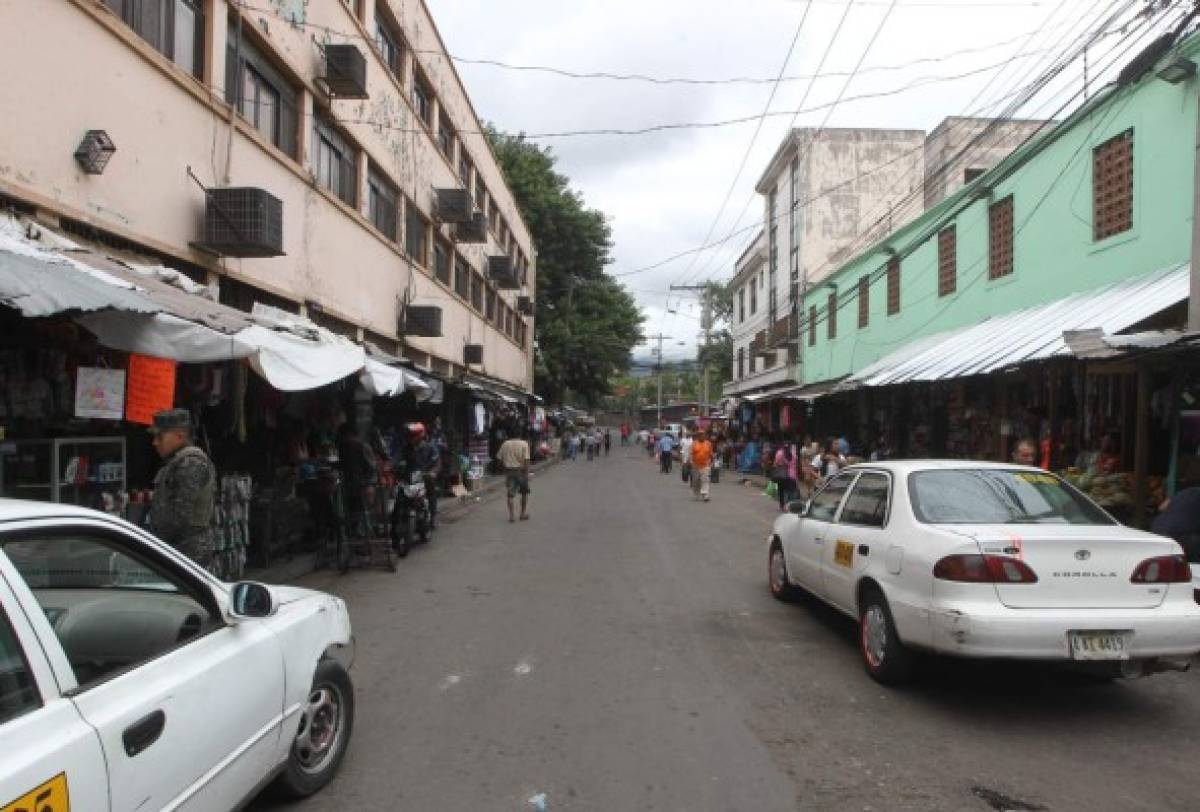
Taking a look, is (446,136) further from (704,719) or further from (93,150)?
(704,719)

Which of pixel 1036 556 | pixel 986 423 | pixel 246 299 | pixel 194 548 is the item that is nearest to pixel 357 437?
pixel 246 299

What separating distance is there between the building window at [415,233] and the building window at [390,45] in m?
3.00

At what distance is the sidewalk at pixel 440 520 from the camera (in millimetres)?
9233

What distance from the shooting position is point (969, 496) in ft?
19.1

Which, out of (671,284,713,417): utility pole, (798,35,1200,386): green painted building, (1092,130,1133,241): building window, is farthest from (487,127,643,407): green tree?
(1092,130,1133,241): building window

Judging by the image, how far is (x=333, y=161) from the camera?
51.4ft

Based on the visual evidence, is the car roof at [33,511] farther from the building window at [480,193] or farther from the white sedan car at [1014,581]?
the building window at [480,193]

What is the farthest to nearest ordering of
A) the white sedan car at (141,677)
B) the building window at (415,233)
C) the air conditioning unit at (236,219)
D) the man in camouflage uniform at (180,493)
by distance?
the building window at (415,233)
the air conditioning unit at (236,219)
the man in camouflage uniform at (180,493)
the white sedan car at (141,677)

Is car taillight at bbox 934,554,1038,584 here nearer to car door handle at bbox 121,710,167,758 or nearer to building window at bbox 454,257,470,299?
car door handle at bbox 121,710,167,758

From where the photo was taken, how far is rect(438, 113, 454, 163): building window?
2473cm

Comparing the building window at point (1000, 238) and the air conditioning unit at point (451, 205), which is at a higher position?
the air conditioning unit at point (451, 205)

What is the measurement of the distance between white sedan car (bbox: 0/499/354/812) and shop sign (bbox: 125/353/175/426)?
355cm

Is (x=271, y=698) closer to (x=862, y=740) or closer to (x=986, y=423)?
(x=862, y=740)

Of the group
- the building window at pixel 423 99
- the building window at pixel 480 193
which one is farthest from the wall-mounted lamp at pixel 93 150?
the building window at pixel 480 193
